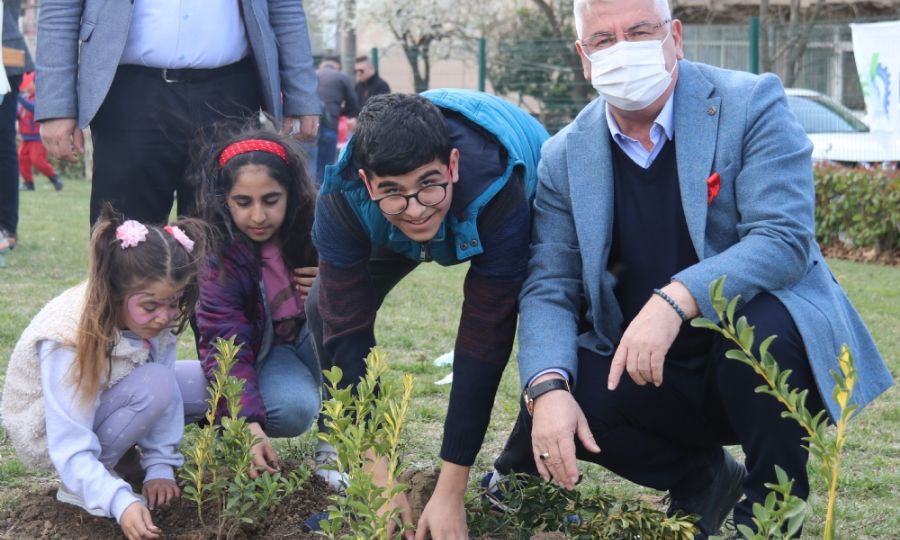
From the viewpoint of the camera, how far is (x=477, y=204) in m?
2.87

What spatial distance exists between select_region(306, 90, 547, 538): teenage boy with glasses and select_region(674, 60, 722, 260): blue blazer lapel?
407 mm

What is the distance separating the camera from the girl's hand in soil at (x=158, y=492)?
3373mm

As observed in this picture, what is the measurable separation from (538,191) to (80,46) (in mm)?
1710

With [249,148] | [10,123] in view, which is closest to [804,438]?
[249,148]

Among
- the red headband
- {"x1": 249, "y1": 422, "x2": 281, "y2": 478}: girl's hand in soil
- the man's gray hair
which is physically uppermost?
the man's gray hair

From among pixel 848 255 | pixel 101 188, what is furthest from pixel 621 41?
pixel 848 255

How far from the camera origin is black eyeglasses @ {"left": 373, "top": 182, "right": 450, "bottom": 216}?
2.79m

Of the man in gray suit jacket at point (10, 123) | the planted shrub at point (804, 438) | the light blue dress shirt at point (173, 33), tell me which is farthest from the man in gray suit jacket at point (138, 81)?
the man in gray suit jacket at point (10, 123)

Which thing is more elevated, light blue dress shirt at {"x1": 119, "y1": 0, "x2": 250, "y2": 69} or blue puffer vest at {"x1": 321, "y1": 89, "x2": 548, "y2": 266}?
light blue dress shirt at {"x1": 119, "y1": 0, "x2": 250, "y2": 69}

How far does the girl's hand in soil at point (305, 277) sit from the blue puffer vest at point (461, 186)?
673 mm

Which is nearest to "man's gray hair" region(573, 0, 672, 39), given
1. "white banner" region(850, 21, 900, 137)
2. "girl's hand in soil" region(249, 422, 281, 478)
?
"girl's hand in soil" region(249, 422, 281, 478)

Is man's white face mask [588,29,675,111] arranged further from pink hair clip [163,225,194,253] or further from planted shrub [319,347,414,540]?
pink hair clip [163,225,194,253]

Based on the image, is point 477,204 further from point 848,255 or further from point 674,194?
point 848,255

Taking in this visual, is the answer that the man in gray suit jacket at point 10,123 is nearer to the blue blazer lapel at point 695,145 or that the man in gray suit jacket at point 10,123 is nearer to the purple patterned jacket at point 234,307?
the purple patterned jacket at point 234,307
